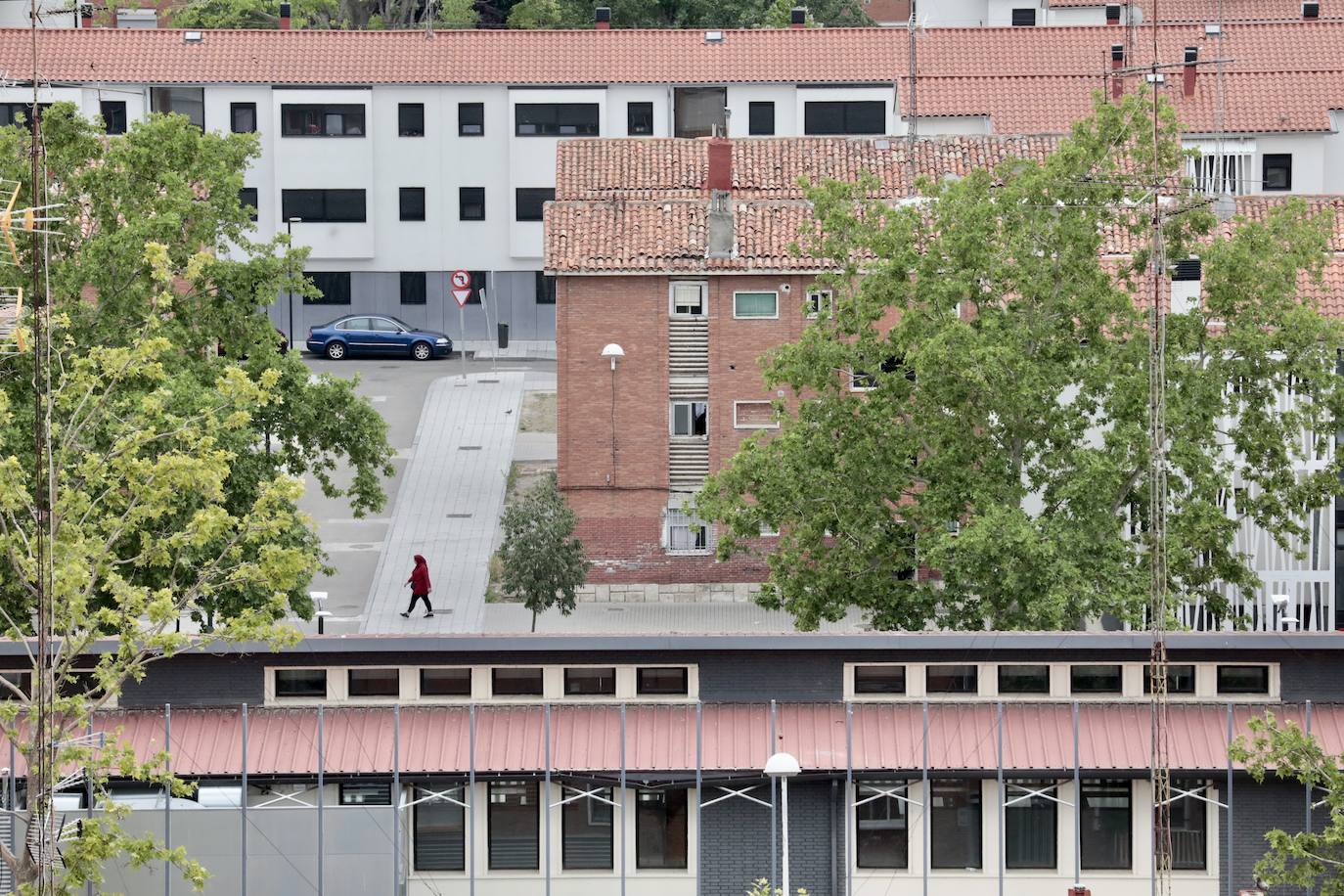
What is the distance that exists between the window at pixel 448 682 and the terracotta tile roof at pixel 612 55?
3830 cm

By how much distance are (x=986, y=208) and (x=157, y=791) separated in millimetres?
17498

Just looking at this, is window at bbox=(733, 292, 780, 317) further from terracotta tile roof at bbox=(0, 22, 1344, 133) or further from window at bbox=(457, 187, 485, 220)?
window at bbox=(457, 187, 485, 220)

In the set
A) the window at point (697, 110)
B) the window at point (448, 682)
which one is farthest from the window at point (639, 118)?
the window at point (448, 682)

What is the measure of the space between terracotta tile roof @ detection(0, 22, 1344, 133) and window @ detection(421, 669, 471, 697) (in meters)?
38.3

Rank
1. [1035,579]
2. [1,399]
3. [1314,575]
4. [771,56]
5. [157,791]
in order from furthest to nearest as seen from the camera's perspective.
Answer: [771,56], [1314,575], [1035,579], [157,791], [1,399]

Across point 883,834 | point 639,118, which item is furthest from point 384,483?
point 883,834

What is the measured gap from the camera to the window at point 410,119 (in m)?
76.9

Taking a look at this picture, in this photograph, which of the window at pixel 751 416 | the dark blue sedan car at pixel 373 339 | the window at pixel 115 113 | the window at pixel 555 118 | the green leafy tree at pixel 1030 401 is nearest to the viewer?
the green leafy tree at pixel 1030 401

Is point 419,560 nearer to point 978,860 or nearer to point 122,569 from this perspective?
point 122,569

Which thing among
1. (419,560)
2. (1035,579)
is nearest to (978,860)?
(1035,579)

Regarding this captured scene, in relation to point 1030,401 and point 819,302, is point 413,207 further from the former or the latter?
point 1030,401

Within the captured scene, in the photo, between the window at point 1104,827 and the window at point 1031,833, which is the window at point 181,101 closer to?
the window at point 1031,833

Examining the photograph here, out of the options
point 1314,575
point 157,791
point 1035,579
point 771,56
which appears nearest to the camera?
point 157,791

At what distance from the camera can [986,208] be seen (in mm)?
47281
